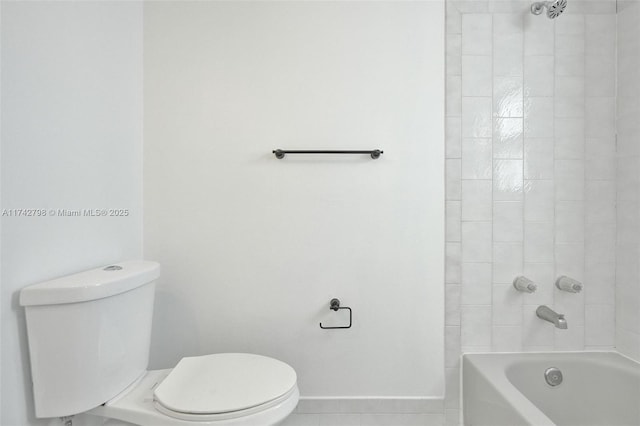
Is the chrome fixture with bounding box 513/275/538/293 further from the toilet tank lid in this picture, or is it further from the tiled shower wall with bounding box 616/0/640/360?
the toilet tank lid

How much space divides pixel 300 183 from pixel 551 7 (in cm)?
124

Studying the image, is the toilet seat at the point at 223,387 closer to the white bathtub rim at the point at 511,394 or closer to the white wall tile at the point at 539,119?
the white bathtub rim at the point at 511,394

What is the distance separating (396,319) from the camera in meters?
1.45

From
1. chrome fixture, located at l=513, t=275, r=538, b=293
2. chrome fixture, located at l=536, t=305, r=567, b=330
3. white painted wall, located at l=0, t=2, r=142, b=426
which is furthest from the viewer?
chrome fixture, located at l=513, t=275, r=538, b=293

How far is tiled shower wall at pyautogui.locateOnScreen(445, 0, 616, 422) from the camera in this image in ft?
4.78

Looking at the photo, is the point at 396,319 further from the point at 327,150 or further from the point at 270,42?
the point at 270,42

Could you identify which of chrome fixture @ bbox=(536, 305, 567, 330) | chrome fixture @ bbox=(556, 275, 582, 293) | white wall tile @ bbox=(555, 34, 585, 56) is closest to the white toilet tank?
chrome fixture @ bbox=(536, 305, 567, 330)

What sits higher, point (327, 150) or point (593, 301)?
point (327, 150)

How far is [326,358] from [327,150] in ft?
2.91

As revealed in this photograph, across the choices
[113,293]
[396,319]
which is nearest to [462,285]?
[396,319]

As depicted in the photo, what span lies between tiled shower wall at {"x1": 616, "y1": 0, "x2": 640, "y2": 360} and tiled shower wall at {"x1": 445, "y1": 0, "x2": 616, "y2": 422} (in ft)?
0.11

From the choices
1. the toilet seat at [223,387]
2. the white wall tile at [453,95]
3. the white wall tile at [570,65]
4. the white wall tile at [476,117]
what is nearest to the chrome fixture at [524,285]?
the white wall tile at [476,117]

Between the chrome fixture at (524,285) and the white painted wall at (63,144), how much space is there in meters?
1.61

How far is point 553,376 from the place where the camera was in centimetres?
141
